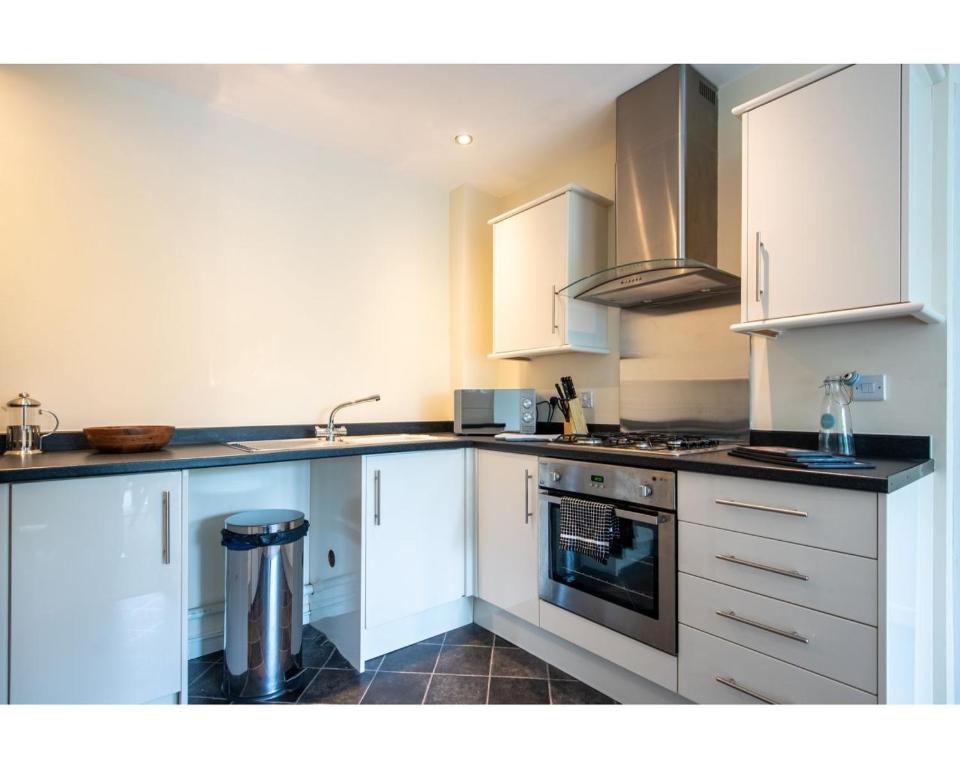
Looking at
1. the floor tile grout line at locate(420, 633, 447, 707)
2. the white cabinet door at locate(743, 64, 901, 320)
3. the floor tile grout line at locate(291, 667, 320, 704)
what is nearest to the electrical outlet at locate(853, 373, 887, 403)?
the white cabinet door at locate(743, 64, 901, 320)

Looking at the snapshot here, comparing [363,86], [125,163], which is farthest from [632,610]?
[125,163]

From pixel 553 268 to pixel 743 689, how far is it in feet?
6.22

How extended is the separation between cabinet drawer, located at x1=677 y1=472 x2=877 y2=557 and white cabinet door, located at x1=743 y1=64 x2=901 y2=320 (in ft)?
2.08

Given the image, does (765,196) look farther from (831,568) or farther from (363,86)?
(363,86)

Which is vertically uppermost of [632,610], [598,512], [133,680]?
[598,512]

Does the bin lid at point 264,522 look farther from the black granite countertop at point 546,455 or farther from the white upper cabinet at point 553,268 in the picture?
the white upper cabinet at point 553,268

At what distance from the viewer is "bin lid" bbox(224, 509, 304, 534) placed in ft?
5.93

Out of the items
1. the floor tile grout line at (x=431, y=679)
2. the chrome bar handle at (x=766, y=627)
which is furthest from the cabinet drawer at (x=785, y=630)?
the floor tile grout line at (x=431, y=679)

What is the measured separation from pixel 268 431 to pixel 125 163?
4.34 ft

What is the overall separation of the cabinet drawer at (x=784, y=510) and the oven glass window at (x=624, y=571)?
198mm

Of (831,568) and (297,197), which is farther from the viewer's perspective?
(297,197)

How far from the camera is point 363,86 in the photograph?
6.97 ft

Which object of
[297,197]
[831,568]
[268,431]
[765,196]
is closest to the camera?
[831,568]
